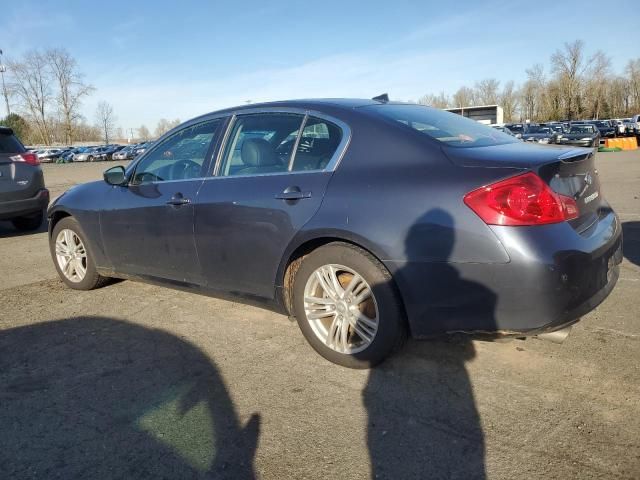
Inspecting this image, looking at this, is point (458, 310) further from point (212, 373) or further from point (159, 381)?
point (159, 381)

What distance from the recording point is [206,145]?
12.9 feet

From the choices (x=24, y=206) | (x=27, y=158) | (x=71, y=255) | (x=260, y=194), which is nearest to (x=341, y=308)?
(x=260, y=194)

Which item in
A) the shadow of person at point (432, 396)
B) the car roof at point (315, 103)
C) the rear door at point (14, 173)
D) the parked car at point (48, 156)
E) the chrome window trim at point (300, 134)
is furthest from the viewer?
the parked car at point (48, 156)

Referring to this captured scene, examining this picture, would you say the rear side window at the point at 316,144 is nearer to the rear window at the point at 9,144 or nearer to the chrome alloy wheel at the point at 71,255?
the chrome alloy wheel at the point at 71,255

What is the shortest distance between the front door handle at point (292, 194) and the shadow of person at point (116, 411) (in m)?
1.15

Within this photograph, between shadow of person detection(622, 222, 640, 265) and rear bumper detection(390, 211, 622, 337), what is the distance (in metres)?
3.08

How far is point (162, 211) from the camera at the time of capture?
4.01 metres

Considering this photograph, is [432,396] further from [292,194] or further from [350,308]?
[292,194]

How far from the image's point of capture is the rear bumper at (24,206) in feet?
24.6

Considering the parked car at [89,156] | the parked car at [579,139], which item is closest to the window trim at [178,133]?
the parked car at [579,139]

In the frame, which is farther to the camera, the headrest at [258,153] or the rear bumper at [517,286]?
the headrest at [258,153]

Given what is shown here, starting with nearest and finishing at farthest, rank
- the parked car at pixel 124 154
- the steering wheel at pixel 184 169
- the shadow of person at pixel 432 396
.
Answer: the shadow of person at pixel 432 396 < the steering wheel at pixel 184 169 < the parked car at pixel 124 154

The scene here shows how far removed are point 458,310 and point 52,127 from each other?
4479 inches

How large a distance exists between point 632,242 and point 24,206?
8.23 m
